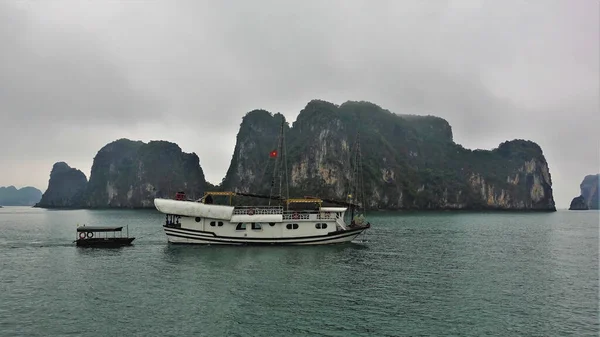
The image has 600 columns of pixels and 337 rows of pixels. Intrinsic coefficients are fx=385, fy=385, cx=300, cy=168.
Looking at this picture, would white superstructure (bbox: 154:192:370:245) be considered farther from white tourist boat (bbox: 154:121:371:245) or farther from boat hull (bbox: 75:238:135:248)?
boat hull (bbox: 75:238:135:248)

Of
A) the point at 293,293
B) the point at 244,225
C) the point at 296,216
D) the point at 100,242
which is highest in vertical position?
the point at 296,216

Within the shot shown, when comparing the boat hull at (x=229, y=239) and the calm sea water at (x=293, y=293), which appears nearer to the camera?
the calm sea water at (x=293, y=293)

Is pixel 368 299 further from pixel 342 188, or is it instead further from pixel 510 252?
pixel 342 188

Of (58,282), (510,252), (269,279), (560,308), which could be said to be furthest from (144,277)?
(510,252)

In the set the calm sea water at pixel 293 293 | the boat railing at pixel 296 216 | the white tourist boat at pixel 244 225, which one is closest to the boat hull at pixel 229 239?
the white tourist boat at pixel 244 225

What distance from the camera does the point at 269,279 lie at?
32.6 meters

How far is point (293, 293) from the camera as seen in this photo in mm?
28531

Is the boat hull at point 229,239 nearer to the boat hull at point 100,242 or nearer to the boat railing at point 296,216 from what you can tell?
the boat railing at point 296,216

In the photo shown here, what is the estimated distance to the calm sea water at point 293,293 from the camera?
2223 centimetres

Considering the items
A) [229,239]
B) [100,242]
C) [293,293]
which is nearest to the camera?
[293,293]

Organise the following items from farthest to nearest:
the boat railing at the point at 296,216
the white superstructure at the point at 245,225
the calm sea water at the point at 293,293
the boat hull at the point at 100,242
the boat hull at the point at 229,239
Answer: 1. the boat hull at the point at 100,242
2. the boat railing at the point at 296,216
3. the boat hull at the point at 229,239
4. the white superstructure at the point at 245,225
5. the calm sea water at the point at 293,293

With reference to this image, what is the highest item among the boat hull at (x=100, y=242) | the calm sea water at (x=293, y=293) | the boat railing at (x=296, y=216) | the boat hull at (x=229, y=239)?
the boat railing at (x=296, y=216)

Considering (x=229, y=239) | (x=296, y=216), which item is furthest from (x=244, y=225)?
(x=296, y=216)

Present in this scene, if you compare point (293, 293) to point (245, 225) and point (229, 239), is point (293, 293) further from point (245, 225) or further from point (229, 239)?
point (245, 225)
